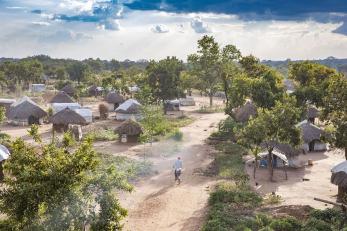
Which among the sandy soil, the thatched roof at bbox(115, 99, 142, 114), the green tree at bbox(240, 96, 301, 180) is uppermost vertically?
Answer: the green tree at bbox(240, 96, 301, 180)

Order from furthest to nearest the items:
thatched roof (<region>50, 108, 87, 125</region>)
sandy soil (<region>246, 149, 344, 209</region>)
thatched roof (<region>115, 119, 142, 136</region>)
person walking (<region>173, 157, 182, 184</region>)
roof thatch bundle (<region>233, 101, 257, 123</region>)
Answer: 1. roof thatch bundle (<region>233, 101, 257, 123</region>)
2. thatched roof (<region>50, 108, 87, 125</region>)
3. thatched roof (<region>115, 119, 142, 136</region>)
4. person walking (<region>173, 157, 182, 184</region>)
5. sandy soil (<region>246, 149, 344, 209</region>)

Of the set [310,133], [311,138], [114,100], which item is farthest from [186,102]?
[311,138]

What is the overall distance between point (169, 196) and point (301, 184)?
992 cm

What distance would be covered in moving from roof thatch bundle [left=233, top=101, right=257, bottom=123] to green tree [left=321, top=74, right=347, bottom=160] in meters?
16.7

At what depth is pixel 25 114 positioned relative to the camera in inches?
2099

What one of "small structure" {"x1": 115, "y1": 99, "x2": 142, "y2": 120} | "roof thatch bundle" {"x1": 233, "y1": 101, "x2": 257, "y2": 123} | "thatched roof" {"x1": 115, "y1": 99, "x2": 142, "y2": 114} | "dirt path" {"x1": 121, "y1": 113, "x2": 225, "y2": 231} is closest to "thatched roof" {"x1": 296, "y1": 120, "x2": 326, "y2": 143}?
"roof thatch bundle" {"x1": 233, "y1": 101, "x2": 257, "y2": 123}

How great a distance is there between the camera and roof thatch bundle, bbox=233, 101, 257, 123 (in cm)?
4741

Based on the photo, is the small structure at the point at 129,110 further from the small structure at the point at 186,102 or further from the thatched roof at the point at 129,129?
the small structure at the point at 186,102

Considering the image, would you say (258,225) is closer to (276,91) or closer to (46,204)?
(46,204)

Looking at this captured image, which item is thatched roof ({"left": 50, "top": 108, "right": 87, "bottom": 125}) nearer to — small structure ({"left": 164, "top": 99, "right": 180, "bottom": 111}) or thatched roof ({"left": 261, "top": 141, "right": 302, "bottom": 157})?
thatched roof ({"left": 261, "top": 141, "right": 302, "bottom": 157})

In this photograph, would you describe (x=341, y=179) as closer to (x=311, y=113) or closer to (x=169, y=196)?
(x=169, y=196)

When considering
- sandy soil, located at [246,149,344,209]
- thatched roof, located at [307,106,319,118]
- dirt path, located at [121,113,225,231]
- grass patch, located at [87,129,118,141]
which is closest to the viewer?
dirt path, located at [121,113,225,231]

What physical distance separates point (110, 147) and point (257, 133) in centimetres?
1634

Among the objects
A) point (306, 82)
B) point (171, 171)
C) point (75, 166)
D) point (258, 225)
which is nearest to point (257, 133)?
point (171, 171)
